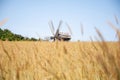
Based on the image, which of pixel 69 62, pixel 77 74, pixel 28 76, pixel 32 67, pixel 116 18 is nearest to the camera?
pixel 116 18

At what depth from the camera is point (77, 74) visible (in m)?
1.55

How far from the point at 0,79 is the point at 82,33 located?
26.0 inches

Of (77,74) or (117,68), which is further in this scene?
(77,74)

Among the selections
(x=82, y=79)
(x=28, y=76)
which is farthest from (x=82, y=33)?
(x=28, y=76)

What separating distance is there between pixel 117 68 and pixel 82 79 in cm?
96

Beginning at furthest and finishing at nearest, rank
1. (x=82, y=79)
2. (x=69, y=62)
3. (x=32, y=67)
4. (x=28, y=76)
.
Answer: (x=32, y=67) < (x=69, y=62) < (x=28, y=76) < (x=82, y=79)

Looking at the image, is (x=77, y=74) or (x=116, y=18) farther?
(x=77, y=74)

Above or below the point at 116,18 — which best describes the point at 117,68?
below

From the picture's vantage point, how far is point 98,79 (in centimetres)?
158

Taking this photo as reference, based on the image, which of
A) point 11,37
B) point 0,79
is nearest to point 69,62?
point 0,79

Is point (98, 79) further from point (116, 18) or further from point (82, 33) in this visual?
point (116, 18)

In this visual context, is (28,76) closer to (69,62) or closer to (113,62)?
(69,62)

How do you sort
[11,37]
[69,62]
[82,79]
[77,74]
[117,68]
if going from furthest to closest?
[11,37] < [69,62] < [77,74] < [82,79] < [117,68]

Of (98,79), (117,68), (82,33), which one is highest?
(82,33)
